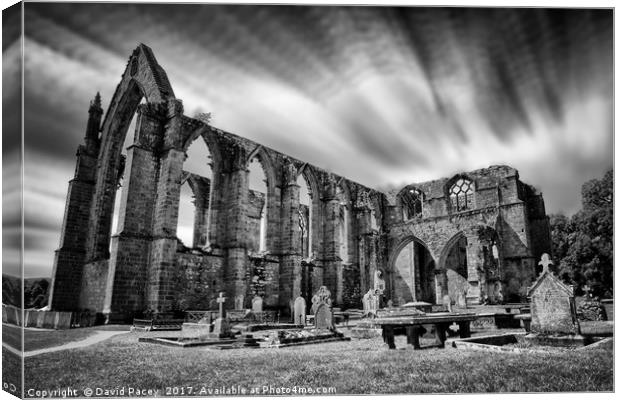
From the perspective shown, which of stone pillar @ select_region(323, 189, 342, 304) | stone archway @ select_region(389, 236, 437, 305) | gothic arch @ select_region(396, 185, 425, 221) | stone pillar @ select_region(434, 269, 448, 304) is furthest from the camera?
gothic arch @ select_region(396, 185, 425, 221)

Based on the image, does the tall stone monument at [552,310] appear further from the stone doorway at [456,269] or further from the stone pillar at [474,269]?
the stone doorway at [456,269]

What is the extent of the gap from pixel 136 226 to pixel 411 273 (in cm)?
1730

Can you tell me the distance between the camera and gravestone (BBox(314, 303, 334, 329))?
12.0m

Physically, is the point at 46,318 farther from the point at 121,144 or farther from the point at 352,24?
the point at 352,24

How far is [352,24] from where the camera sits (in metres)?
6.04

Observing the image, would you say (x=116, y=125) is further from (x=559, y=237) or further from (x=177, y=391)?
(x=559, y=237)

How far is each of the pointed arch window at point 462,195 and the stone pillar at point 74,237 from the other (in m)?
20.0

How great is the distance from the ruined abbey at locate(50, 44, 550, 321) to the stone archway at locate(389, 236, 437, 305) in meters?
0.08

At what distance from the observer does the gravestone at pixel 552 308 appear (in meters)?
8.29

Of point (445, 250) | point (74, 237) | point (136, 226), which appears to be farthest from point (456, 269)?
point (74, 237)

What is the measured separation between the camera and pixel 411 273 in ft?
86.6

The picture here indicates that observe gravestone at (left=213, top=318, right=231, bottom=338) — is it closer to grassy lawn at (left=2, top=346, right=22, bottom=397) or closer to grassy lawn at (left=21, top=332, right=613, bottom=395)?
grassy lawn at (left=21, top=332, right=613, bottom=395)

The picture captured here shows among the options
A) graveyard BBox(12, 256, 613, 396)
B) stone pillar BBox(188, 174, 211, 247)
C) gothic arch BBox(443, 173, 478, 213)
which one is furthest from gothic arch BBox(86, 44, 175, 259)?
gothic arch BBox(443, 173, 478, 213)

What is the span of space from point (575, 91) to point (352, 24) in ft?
11.0
